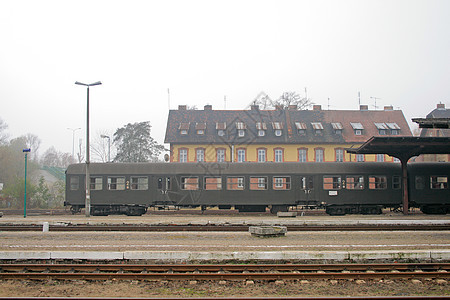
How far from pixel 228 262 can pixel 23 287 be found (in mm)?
5092

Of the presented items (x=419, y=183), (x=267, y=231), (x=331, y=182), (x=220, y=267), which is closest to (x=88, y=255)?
(x=220, y=267)

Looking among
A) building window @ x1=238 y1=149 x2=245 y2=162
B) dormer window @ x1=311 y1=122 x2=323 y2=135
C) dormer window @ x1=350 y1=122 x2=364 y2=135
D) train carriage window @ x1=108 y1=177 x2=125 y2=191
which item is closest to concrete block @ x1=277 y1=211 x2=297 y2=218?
train carriage window @ x1=108 y1=177 x2=125 y2=191

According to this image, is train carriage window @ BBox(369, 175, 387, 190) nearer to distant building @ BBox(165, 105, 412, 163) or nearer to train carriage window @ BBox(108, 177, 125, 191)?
train carriage window @ BBox(108, 177, 125, 191)

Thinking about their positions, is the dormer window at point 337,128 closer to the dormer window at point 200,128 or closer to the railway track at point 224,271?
the dormer window at point 200,128

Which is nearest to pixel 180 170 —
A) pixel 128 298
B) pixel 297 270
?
pixel 297 270

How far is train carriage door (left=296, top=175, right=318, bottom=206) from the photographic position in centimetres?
2444

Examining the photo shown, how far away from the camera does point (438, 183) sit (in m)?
24.6

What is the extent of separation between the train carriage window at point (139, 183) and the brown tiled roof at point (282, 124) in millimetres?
20396

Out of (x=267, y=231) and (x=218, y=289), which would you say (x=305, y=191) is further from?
(x=218, y=289)

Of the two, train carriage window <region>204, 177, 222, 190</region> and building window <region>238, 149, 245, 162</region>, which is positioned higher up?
building window <region>238, 149, 245, 162</region>

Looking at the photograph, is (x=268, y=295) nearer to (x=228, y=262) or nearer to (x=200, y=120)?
(x=228, y=262)

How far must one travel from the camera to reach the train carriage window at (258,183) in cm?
2472

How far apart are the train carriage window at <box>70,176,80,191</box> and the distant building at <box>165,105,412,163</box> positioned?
19.6m

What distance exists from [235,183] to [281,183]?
9.43ft
